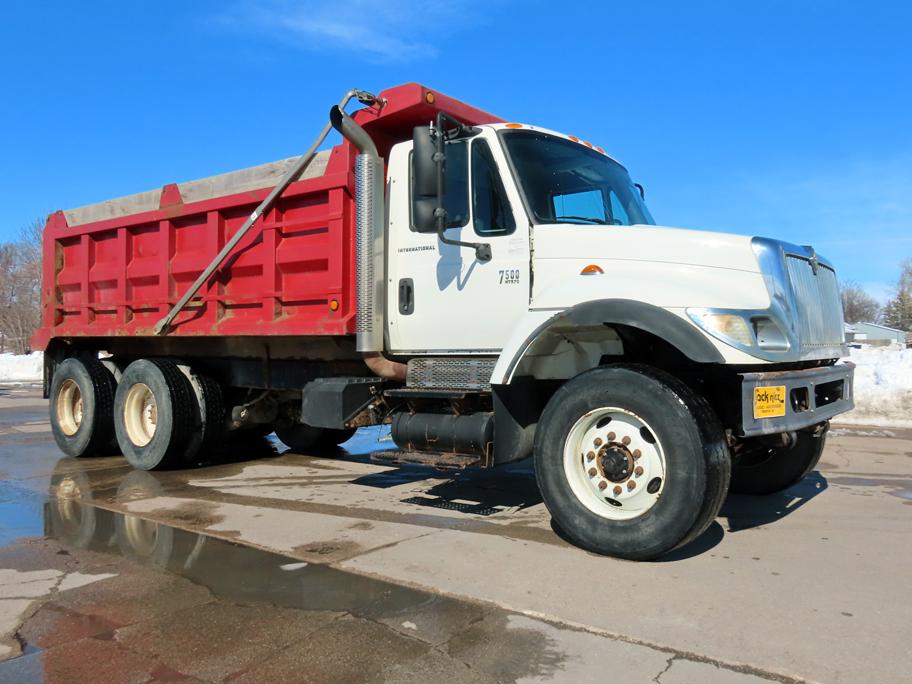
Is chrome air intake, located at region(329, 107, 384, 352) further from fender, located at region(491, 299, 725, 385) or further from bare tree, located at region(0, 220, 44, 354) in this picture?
bare tree, located at region(0, 220, 44, 354)

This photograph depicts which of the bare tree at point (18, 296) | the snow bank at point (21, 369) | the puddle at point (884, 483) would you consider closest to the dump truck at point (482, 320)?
the puddle at point (884, 483)

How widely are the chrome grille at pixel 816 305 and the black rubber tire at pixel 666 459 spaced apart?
1.02 m

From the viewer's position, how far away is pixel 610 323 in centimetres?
443

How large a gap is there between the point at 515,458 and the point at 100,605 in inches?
104

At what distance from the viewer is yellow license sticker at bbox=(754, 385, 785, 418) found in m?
4.00

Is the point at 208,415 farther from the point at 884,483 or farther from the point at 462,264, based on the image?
the point at 884,483

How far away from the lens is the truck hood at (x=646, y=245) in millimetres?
4340

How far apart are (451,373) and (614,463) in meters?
1.59

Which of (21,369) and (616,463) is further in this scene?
(21,369)

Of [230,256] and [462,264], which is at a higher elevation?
[230,256]

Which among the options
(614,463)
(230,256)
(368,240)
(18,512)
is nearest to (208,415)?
(230,256)

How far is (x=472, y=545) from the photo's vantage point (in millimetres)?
4641

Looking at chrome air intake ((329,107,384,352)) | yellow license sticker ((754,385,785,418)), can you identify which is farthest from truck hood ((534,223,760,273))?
chrome air intake ((329,107,384,352))

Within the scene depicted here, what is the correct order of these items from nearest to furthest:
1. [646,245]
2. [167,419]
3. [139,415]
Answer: [646,245]
[167,419]
[139,415]
